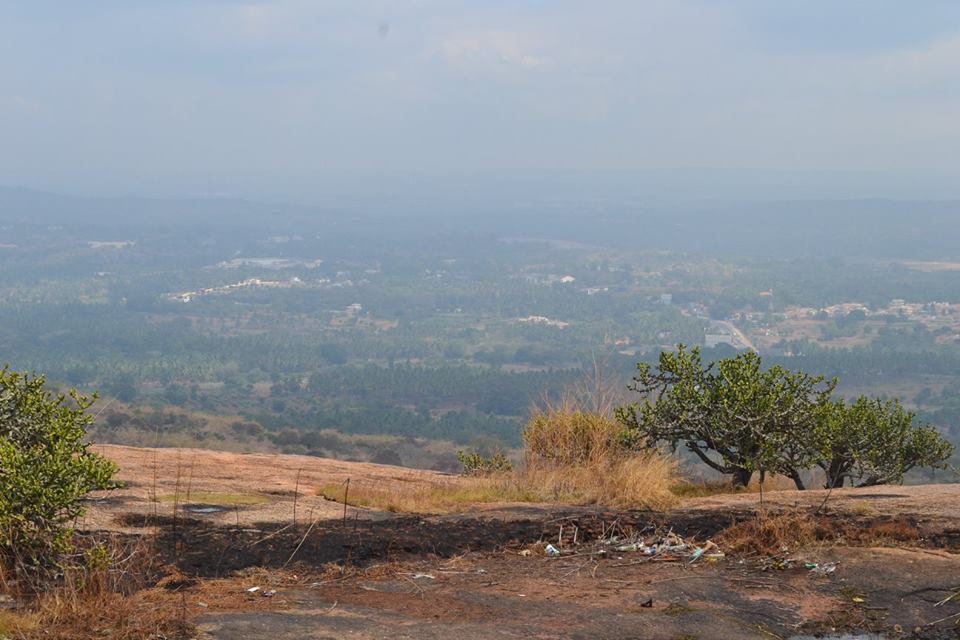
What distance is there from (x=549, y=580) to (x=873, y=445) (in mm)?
8064

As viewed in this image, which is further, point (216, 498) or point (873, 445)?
point (873, 445)

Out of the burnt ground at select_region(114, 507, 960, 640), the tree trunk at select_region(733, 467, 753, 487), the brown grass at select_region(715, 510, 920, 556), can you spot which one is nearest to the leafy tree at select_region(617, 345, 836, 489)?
the tree trunk at select_region(733, 467, 753, 487)

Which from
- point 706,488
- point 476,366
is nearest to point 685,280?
point 476,366

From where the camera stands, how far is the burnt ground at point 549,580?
6750 mm

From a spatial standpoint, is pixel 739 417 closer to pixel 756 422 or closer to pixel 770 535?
pixel 756 422

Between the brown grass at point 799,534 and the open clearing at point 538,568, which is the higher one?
the brown grass at point 799,534

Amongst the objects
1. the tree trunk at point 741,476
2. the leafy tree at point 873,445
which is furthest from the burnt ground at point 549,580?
the leafy tree at point 873,445

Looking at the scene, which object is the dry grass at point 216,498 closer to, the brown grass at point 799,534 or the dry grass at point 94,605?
the dry grass at point 94,605

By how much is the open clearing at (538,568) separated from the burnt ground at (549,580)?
0.02 metres

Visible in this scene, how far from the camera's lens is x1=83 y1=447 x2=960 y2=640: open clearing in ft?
22.4

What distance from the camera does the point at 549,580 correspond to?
8062 millimetres

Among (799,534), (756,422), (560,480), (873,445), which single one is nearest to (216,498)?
(560,480)

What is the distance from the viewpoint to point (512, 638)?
21.2ft

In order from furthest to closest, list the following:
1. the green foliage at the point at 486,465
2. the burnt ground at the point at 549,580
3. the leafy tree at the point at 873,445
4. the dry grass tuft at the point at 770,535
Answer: the green foliage at the point at 486,465
the leafy tree at the point at 873,445
the dry grass tuft at the point at 770,535
the burnt ground at the point at 549,580
